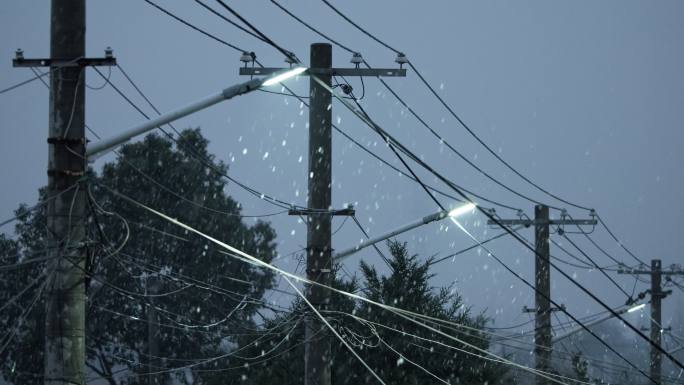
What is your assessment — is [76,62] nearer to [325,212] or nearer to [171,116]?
[171,116]

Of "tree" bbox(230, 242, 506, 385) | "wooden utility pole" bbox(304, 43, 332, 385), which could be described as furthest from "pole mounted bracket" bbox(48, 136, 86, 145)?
"tree" bbox(230, 242, 506, 385)

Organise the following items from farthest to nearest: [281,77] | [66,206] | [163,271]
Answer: [163,271] → [281,77] → [66,206]

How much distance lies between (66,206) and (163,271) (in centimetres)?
4037

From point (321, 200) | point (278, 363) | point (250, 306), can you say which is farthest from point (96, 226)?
point (250, 306)

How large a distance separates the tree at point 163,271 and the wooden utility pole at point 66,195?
124 feet

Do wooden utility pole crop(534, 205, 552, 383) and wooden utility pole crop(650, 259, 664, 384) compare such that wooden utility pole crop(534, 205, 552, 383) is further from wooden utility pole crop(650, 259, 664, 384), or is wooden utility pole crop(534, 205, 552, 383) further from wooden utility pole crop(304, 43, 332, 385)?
wooden utility pole crop(304, 43, 332, 385)

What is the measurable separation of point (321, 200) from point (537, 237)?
53.6 ft

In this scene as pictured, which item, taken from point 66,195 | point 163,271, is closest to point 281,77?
point 66,195

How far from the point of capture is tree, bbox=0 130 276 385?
5194cm

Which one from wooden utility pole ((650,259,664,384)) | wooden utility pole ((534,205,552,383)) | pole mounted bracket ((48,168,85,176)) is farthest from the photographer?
wooden utility pole ((650,259,664,384))

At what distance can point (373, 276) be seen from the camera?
3497cm

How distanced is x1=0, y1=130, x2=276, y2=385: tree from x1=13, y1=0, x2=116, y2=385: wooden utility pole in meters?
37.7

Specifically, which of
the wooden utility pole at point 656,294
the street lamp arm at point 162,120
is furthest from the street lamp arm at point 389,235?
the wooden utility pole at point 656,294

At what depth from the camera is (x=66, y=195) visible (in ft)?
36.9
